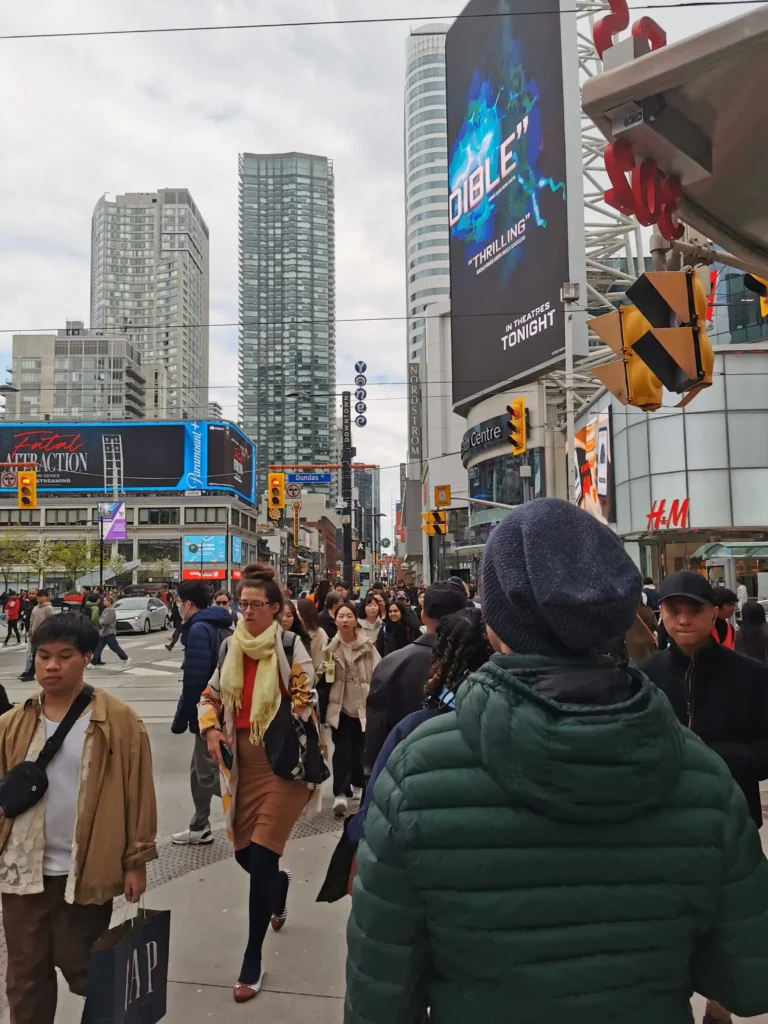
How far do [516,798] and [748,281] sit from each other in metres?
6.35

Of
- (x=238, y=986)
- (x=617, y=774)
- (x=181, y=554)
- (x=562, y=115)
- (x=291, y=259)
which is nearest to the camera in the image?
(x=617, y=774)

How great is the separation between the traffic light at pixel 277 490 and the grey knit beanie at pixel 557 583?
3169cm

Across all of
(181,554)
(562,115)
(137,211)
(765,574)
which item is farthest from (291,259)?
(765,574)

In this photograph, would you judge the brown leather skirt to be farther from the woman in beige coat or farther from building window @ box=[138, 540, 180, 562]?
building window @ box=[138, 540, 180, 562]

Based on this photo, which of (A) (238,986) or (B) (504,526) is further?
(A) (238,986)

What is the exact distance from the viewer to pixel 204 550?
84.2 m

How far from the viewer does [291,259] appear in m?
191

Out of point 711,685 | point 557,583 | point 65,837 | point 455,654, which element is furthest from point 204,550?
point 557,583

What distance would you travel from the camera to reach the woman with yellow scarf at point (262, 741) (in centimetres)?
400

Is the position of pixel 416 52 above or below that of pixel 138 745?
above

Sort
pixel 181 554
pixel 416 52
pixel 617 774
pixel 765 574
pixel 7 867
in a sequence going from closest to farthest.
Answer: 1. pixel 617 774
2. pixel 7 867
3. pixel 765 574
4. pixel 181 554
5. pixel 416 52

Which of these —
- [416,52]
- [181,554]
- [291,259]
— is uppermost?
[416,52]

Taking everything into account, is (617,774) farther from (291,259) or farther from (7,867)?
(291,259)

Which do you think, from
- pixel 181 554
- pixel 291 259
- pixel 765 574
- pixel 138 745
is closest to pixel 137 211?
pixel 291 259
